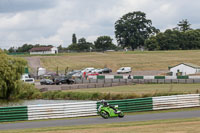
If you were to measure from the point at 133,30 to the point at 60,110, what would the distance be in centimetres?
13762

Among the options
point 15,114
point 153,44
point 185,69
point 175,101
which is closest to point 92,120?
point 15,114

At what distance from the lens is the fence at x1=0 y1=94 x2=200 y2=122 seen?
79.4ft

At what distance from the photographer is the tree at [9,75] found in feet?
154

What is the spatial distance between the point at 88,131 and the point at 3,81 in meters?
31.1

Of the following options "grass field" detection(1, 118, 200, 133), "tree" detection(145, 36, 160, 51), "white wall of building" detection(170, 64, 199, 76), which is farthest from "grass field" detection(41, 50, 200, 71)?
"grass field" detection(1, 118, 200, 133)

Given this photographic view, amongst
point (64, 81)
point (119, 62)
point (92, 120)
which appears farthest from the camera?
point (119, 62)

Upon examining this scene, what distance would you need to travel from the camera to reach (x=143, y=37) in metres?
161

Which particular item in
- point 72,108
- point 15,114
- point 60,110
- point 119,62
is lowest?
point 15,114

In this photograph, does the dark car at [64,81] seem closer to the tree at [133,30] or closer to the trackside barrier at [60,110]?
the trackside barrier at [60,110]

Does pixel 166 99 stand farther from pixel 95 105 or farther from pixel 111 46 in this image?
pixel 111 46

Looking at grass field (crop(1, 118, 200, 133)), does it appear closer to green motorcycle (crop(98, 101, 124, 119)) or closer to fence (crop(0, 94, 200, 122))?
green motorcycle (crop(98, 101, 124, 119))

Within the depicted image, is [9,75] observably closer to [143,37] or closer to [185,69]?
[185,69]

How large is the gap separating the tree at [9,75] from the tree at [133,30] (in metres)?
110

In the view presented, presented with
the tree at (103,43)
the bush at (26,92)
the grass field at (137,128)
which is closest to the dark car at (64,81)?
the bush at (26,92)
